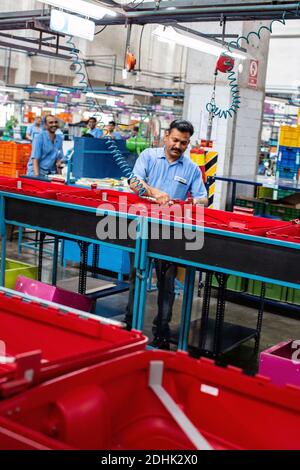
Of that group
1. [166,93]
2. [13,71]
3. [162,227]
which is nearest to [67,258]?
[162,227]

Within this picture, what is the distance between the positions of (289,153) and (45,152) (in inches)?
168

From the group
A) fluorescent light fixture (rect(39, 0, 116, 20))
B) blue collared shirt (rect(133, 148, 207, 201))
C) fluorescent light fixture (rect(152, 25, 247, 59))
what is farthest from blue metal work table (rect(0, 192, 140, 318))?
fluorescent light fixture (rect(152, 25, 247, 59))

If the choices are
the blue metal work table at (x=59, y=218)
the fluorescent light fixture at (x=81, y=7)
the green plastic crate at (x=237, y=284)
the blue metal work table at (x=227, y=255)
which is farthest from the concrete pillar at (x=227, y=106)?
the blue metal work table at (x=227, y=255)

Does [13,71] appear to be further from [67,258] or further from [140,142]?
[67,258]

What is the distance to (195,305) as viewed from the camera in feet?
20.1

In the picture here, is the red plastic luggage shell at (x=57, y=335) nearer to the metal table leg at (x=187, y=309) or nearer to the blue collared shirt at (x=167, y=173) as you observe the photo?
the metal table leg at (x=187, y=309)

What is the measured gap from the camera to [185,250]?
376 cm

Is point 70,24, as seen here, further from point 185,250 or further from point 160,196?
point 185,250

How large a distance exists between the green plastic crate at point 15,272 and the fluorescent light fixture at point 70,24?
2.25m

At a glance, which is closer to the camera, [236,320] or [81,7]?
[81,7]

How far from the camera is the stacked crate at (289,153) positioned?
9938 millimetres

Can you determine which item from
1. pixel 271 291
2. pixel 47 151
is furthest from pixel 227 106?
pixel 271 291

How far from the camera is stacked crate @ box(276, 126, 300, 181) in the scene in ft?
32.6

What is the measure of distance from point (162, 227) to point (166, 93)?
13344mm
